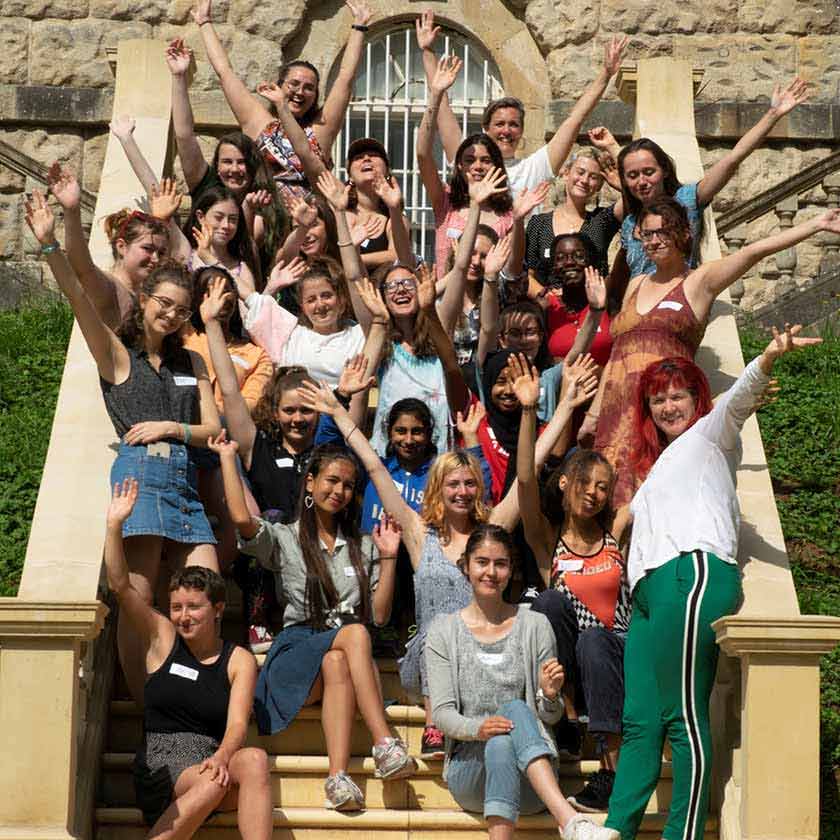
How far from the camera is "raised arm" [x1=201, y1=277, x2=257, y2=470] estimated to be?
834cm

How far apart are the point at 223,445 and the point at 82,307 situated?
799 mm

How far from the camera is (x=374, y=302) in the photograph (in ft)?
29.6

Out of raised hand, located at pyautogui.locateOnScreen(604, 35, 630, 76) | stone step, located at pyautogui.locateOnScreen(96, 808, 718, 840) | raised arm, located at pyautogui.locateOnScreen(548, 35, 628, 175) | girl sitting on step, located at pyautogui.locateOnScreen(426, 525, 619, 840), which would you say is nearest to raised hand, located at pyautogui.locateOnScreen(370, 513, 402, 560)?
girl sitting on step, located at pyautogui.locateOnScreen(426, 525, 619, 840)

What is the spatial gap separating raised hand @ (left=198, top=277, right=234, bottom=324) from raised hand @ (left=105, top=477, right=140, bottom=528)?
1.22m

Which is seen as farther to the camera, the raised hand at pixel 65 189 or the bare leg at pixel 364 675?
the raised hand at pixel 65 189

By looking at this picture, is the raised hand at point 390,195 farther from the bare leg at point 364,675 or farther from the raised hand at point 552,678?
the raised hand at point 552,678

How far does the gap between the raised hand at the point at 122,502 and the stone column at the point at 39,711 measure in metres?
0.39

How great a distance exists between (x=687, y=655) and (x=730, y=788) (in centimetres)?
59

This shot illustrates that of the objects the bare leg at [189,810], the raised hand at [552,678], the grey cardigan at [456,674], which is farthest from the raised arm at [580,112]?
the bare leg at [189,810]

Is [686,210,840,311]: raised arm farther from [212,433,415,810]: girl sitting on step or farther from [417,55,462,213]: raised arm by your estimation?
[417,55,462,213]: raised arm

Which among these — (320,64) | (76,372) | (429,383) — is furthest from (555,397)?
(320,64)

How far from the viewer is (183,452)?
788cm

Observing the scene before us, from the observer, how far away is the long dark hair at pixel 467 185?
9.98 m

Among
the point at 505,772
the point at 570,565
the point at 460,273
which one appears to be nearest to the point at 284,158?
the point at 460,273
